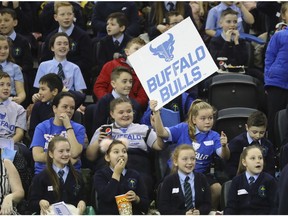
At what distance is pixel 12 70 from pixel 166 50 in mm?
2159

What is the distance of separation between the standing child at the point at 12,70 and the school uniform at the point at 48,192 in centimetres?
201

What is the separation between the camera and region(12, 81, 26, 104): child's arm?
1245 centimetres

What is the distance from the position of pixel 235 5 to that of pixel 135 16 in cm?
127

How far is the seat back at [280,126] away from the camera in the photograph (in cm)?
1170

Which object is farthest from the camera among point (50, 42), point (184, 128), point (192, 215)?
point (50, 42)

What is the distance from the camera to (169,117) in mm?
11914

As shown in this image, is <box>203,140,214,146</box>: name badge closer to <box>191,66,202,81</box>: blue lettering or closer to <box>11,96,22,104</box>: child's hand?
<box>191,66,202,81</box>: blue lettering

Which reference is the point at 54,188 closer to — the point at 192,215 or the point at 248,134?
the point at 192,215

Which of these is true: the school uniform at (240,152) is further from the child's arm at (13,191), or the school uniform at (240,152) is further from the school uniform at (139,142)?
the child's arm at (13,191)

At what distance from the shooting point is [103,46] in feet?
44.1

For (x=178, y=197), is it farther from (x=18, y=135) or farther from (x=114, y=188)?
(x=18, y=135)

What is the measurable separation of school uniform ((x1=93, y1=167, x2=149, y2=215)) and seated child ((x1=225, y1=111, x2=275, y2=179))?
3.48ft

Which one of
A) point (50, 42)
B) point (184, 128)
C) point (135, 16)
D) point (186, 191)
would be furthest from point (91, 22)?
point (186, 191)

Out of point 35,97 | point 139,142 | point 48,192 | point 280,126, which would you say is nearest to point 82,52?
point 35,97
